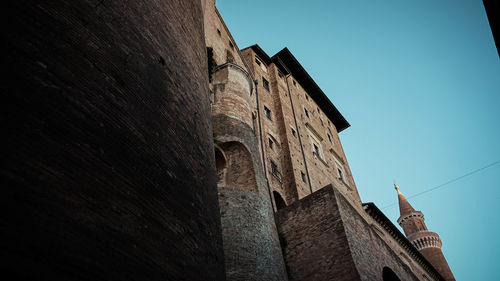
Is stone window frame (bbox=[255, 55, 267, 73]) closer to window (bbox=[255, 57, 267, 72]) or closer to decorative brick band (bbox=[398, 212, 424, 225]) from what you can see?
window (bbox=[255, 57, 267, 72])

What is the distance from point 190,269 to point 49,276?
1.56m

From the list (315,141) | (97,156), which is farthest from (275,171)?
(97,156)

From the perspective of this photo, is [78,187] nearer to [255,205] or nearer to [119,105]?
[119,105]

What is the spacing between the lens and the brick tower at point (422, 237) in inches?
1287

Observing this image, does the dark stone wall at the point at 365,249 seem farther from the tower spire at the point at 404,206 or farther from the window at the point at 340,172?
the tower spire at the point at 404,206

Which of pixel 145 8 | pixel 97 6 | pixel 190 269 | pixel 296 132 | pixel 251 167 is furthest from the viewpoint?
pixel 296 132

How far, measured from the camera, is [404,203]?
38.2m

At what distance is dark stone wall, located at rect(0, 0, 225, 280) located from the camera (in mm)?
2217

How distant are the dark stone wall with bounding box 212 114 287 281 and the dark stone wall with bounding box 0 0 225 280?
128 inches

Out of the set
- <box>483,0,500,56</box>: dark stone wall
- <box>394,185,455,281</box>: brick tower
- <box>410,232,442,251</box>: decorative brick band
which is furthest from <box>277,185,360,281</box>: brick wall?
<box>410,232,442,251</box>: decorative brick band

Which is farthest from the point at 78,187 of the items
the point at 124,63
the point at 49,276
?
the point at 124,63

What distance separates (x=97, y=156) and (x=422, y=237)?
3659 centimetres

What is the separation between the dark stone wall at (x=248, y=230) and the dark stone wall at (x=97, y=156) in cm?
326

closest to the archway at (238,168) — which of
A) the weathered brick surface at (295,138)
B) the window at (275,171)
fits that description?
the weathered brick surface at (295,138)
